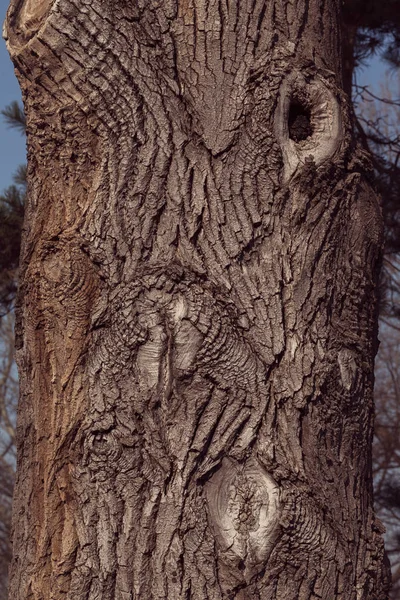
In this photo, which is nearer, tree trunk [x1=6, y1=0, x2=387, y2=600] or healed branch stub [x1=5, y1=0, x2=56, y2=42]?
tree trunk [x1=6, y1=0, x2=387, y2=600]

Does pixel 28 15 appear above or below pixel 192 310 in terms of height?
above

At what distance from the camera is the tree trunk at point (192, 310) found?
1.53 metres

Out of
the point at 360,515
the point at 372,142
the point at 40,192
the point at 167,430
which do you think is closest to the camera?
the point at 167,430

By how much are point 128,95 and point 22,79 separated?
30 cm

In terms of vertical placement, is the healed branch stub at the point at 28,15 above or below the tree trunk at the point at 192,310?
above

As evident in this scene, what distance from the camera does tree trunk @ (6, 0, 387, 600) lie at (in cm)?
153

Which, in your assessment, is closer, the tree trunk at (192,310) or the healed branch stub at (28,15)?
the tree trunk at (192,310)

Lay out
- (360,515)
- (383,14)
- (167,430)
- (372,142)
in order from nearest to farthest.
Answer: (167,430) < (360,515) < (383,14) < (372,142)

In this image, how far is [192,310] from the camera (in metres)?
1.59

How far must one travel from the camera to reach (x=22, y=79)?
1.81 meters

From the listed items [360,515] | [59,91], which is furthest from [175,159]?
[360,515]

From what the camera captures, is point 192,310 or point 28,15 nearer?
point 192,310

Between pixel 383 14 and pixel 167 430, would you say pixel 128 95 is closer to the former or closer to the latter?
pixel 167 430

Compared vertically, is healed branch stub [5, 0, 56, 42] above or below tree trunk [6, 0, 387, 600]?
above
